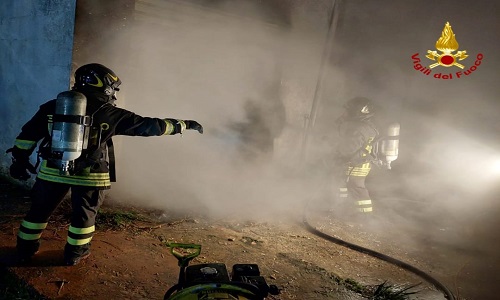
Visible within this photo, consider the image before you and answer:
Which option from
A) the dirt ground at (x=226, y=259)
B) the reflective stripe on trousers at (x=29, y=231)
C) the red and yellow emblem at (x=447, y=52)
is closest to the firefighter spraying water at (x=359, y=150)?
the dirt ground at (x=226, y=259)

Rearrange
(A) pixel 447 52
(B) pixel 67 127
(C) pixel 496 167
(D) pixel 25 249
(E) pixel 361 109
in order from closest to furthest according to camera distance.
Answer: (B) pixel 67 127
(D) pixel 25 249
(E) pixel 361 109
(C) pixel 496 167
(A) pixel 447 52

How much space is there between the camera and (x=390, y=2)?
866 centimetres

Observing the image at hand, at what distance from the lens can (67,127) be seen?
2.80 m

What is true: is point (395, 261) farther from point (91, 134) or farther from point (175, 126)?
point (91, 134)

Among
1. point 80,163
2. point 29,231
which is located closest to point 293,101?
point 80,163

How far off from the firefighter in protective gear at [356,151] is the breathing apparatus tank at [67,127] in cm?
469

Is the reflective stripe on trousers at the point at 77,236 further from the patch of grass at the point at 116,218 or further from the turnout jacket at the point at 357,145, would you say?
the turnout jacket at the point at 357,145

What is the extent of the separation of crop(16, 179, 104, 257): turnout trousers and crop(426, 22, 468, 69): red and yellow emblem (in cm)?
869

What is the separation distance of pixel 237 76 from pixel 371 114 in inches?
104

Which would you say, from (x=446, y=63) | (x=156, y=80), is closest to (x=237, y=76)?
(x=156, y=80)

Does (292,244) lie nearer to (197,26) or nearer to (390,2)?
(197,26)

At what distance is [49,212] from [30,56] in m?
3.00

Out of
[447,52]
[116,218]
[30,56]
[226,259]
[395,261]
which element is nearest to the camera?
[226,259]

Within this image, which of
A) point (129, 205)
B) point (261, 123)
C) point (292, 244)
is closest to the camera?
point (292, 244)
